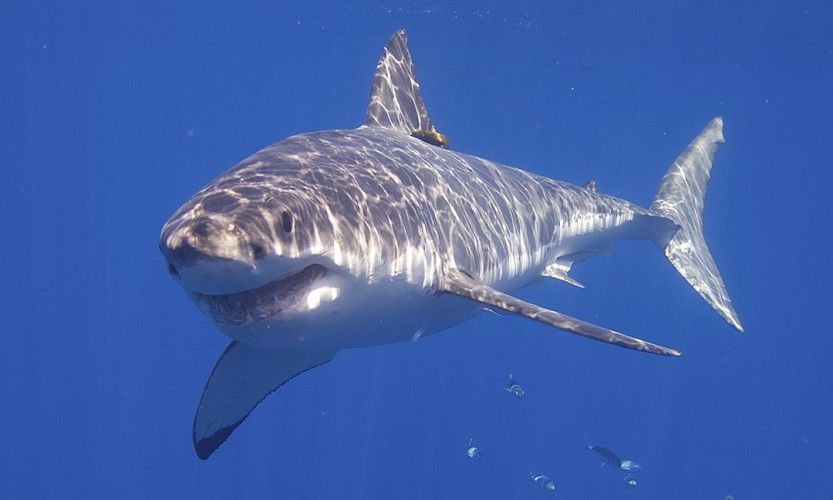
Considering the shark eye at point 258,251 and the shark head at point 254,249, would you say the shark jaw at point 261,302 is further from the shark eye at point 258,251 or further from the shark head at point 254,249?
the shark eye at point 258,251

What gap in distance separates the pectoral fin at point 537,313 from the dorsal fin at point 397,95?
10.1 ft

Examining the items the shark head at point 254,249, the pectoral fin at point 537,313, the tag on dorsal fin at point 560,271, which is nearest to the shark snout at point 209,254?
the shark head at point 254,249

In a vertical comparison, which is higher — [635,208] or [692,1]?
[692,1]

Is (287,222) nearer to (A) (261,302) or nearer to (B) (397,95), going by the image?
(A) (261,302)

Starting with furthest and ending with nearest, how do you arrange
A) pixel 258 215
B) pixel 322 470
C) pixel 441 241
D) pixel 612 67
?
pixel 322 470 → pixel 612 67 → pixel 441 241 → pixel 258 215

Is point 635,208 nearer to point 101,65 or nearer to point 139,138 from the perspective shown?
point 101,65

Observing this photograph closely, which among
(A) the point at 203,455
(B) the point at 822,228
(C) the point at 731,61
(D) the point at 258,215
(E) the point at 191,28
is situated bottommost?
(B) the point at 822,228

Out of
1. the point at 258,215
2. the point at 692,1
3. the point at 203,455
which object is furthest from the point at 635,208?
the point at 692,1

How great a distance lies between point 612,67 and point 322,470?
2525cm

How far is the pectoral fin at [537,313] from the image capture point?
13.2 ft

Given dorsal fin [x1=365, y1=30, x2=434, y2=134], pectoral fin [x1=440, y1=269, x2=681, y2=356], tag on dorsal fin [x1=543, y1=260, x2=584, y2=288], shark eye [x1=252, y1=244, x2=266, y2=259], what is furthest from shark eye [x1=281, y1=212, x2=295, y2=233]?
tag on dorsal fin [x1=543, y1=260, x2=584, y2=288]

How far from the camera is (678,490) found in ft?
123

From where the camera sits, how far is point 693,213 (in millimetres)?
10727

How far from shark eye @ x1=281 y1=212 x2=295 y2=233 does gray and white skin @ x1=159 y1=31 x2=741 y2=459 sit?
0.5 inches
